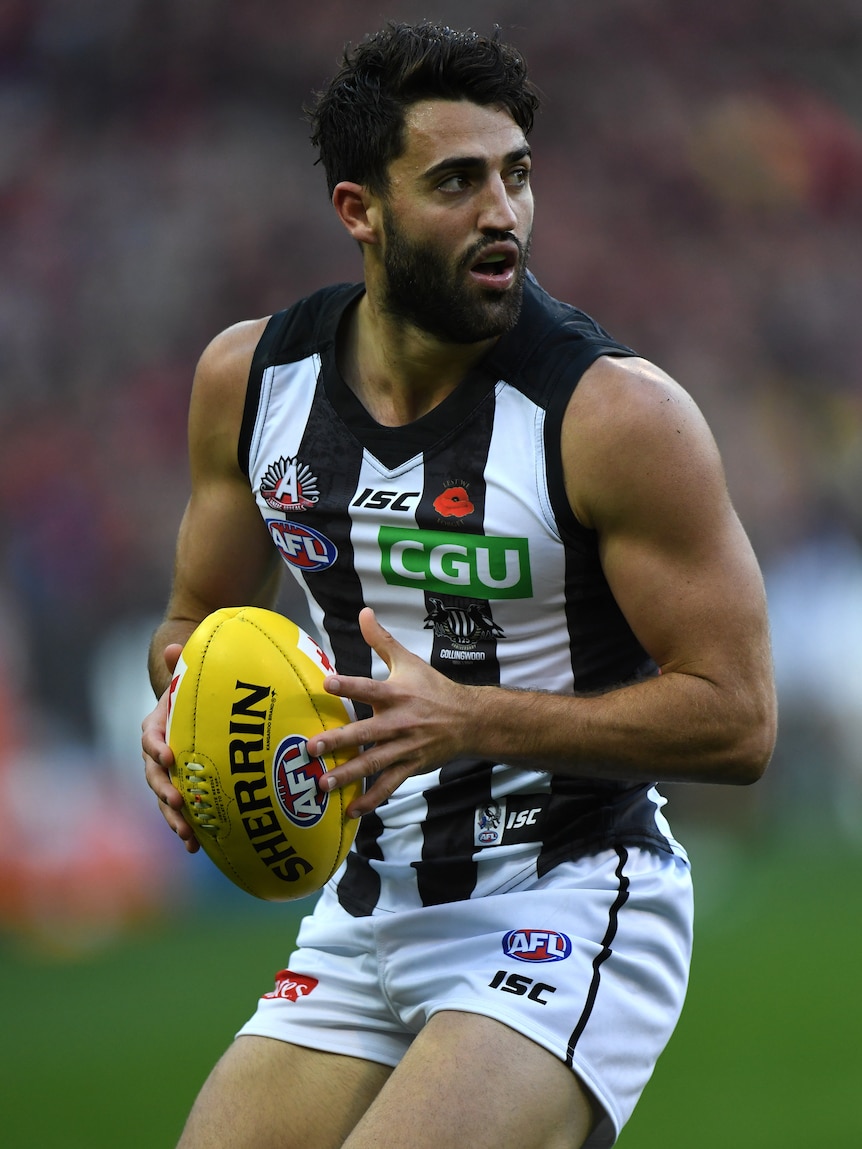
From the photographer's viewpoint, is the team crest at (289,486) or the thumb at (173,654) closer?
the thumb at (173,654)

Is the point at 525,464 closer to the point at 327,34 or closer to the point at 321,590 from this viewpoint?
the point at 321,590

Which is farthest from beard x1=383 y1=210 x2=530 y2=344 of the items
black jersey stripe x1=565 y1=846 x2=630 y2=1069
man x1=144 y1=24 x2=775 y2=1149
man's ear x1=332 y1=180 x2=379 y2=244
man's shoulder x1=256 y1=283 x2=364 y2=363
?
black jersey stripe x1=565 y1=846 x2=630 y2=1069

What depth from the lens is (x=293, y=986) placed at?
321cm

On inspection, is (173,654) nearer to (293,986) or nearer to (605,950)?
(293,986)

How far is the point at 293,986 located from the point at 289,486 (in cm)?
108

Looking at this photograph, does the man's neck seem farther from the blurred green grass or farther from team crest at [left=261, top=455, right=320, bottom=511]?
the blurred green grass

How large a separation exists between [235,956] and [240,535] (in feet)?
13.4

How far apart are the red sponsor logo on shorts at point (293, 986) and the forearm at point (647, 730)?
0.78 meters

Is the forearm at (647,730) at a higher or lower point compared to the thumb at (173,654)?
lower

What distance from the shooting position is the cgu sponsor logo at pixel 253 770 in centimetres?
275

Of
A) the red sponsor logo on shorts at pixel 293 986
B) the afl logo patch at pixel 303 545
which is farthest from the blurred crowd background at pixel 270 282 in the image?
the afl logo patch at pixel 303 545

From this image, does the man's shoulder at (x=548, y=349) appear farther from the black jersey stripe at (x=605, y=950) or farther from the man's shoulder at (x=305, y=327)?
the black jersey stripe at (x=605, y=950)

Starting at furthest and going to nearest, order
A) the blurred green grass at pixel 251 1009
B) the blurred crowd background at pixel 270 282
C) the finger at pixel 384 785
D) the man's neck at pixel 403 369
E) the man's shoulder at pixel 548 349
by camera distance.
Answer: the blurred crowd background at pixel 270 282 → the blurred green grass at pixel 251 1009 → the man's neck at pixel 403 369 → the man's shoulder at pixel 548 349 → the finger at pixel 384 785

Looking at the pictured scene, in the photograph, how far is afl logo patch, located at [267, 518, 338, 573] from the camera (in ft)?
10.7
